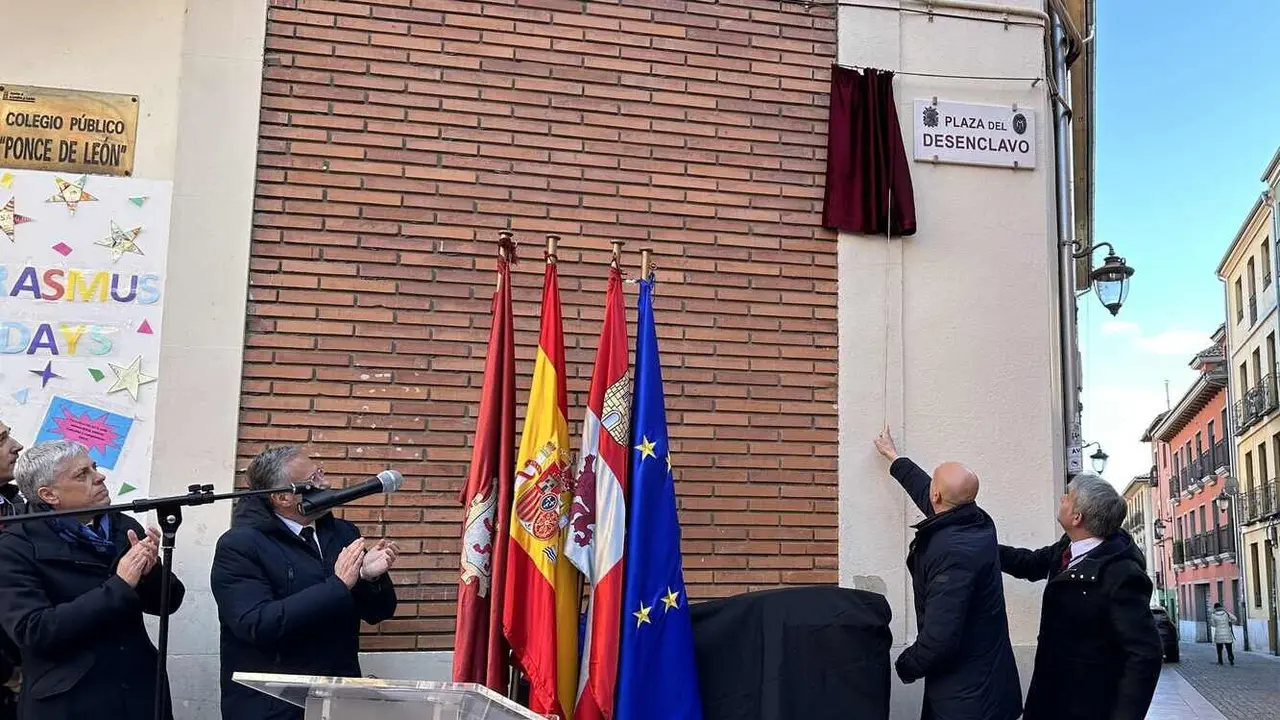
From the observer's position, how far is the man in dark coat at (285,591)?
4.36 meters

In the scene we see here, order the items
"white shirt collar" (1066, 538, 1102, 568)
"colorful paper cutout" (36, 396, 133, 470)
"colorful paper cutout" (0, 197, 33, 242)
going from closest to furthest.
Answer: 1. "white shirt collar" (1066, 538, 1102, 568)
2. "colorful paper cutout" (36, 396, 133, 470)
3. "colorful paper cutout" (0, 197, 33, 242)

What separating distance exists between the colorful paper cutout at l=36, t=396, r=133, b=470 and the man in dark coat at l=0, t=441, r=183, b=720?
3.86ft

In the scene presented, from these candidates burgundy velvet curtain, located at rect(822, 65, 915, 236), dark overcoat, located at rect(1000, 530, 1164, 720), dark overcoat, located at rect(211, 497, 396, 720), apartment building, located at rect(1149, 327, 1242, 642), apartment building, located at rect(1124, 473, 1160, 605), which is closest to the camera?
dark overcoat, located at rect(211, 497, 396, 720)

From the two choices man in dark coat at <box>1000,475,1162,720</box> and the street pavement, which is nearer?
man in dark coat at <box>1000,475,1162,720</box>

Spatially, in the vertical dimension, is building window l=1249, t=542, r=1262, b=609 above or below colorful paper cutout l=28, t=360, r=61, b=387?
below

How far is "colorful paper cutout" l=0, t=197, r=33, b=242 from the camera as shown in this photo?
5652 millimetres

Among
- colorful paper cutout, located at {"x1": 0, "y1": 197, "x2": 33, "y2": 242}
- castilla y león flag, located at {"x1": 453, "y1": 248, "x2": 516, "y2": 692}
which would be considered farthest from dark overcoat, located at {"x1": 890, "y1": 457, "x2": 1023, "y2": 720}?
colorful paper cutout, located at {"x1": 0, "y1": 197, "x2": 33, "y2": 242}

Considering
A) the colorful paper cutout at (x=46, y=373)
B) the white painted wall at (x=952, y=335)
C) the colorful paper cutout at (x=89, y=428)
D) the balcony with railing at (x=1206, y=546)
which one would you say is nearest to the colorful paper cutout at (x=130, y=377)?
the colorful paper cutout at (x=89, y=428)

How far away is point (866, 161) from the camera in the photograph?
21.2ft

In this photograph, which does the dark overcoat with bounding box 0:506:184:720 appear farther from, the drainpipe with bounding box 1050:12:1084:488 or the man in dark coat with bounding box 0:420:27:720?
the drainpipe with bounding box 1050:12:1084:488

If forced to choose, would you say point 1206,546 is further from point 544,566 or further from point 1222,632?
point 544,566

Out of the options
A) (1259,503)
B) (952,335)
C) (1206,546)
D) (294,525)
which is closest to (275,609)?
(294,525)

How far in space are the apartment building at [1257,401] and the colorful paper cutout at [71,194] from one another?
114 feet

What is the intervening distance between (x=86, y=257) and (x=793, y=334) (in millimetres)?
3511
